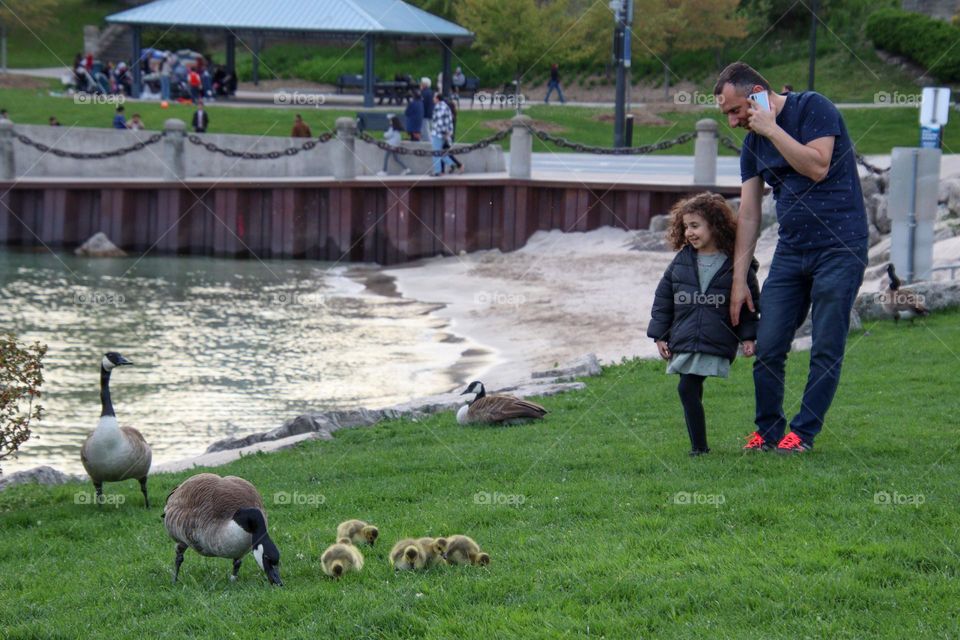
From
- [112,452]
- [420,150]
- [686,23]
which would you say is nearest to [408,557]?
[112,452]

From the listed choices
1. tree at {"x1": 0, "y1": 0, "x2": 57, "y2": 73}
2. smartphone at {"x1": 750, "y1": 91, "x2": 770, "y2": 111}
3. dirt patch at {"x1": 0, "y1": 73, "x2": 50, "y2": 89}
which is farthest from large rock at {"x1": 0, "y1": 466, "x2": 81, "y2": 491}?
tree at {"x1": 0, "y1": 0, "x2": 57, "y2": 73}

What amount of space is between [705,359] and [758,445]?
0.75 meters

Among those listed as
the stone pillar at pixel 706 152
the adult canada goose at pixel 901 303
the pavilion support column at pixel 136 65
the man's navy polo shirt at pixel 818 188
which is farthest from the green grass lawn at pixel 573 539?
the pavilion support column at pixel 136 65

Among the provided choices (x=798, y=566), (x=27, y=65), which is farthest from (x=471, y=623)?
(x=27, y=65)

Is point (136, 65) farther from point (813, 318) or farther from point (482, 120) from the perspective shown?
point (813, 318)

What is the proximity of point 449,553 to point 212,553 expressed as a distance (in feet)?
3.86

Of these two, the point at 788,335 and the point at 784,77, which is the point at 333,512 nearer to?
the point at 788,335

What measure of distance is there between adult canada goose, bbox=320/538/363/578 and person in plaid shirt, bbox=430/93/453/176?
79.9ft

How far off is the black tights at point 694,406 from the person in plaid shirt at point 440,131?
22.6 meters

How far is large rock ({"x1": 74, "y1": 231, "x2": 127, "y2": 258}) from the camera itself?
97.7 ft

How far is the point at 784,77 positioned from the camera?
43.5 metres

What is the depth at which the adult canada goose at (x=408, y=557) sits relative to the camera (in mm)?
6082

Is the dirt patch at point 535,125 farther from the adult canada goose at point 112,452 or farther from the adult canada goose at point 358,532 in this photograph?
the adult canada goose at point 358,532

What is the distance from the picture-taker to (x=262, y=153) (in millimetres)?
31344
